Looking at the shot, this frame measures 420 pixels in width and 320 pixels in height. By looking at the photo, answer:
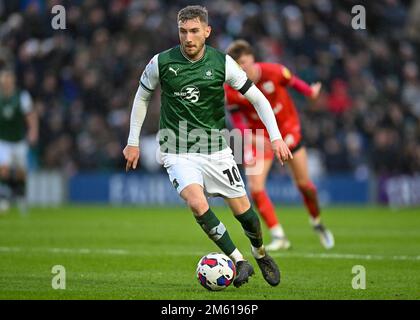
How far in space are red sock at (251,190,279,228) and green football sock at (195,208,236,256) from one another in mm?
3880

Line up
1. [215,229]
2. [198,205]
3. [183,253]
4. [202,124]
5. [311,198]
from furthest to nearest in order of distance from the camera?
[311,198] → [183,253] → [202,124] → [215,229] → [198,205]

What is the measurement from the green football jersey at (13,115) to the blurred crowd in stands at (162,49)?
5.18m

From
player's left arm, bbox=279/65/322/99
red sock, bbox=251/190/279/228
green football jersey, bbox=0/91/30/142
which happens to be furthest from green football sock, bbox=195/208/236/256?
green football jersey, bbox=0/91/30/142

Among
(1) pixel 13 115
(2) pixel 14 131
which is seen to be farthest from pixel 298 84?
(2) pixel 14 131

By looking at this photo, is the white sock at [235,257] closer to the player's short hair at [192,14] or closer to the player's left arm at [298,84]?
the player's short hair at [192,14]

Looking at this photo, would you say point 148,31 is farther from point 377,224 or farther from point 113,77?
point 377,224

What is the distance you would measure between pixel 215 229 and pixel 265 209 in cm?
414

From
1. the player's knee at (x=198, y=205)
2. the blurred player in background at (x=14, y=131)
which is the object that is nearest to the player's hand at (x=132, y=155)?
the player's knee at (x=198, y=205)

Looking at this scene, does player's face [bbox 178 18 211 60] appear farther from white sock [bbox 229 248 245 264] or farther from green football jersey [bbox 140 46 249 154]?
white sock [bbox 229 248 245 264]

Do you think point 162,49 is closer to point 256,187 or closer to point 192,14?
point 256,187

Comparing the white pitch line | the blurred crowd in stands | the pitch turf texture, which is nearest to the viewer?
the pitch turf texture

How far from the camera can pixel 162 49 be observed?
24.0 m

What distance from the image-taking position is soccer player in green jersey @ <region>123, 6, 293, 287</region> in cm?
838
